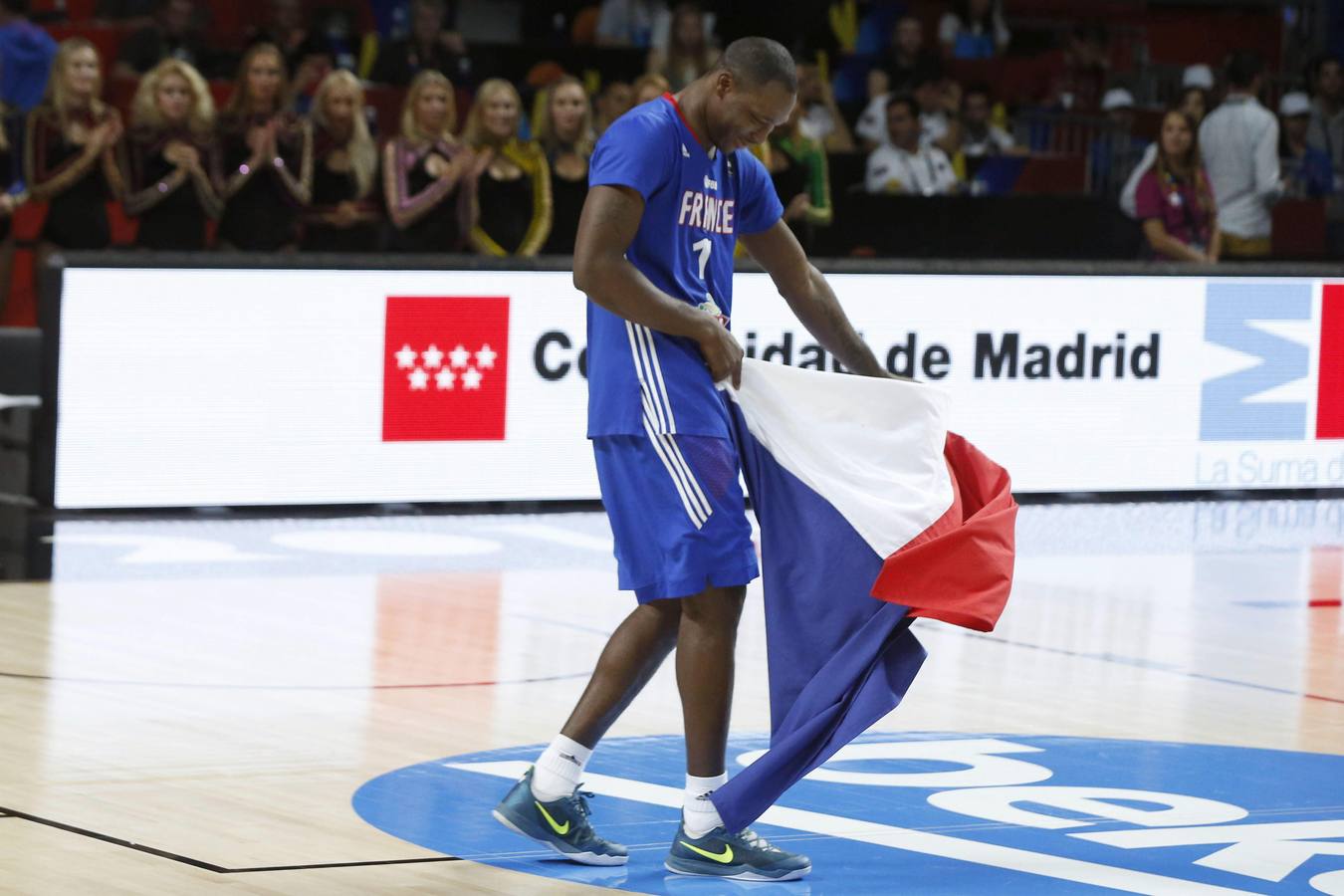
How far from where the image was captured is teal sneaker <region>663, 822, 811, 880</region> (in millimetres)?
4992

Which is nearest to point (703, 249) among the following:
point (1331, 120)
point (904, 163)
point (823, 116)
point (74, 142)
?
point (74, 142)

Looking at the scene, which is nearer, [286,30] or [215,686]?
[215,686]

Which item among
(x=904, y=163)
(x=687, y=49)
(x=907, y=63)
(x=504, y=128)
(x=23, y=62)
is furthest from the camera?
(x=907, y=63)

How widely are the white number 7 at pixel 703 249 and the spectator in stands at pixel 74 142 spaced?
6626 millimetres

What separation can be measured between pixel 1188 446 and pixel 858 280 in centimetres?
205

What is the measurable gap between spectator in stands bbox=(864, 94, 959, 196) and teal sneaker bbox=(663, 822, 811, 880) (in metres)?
10.2

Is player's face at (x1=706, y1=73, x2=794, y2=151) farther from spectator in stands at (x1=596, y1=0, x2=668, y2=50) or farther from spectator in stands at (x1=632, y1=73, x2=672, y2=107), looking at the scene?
spectator in stands at (x1=596, y1=0, x2=668, y2=50)

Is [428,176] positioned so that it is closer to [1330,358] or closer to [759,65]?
[1330,358]

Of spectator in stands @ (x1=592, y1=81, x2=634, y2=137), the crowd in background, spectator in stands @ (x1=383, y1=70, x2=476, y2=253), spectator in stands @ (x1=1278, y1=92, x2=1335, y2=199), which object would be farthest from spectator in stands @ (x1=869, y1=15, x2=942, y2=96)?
spectator in stands @ (x1=383, y1=70, x2=476, y2=253)

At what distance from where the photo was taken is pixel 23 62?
43.6 ft

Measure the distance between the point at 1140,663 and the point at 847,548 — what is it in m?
3.16

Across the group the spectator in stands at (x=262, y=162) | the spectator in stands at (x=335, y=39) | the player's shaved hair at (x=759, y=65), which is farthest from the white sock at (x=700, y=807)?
the spectator in stands at (x=335, y=39)

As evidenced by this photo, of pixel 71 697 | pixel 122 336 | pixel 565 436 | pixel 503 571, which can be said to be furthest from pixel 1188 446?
pixel 71 697

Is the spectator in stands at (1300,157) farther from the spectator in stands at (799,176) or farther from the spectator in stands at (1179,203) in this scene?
the spectator in stands at (799,176)
